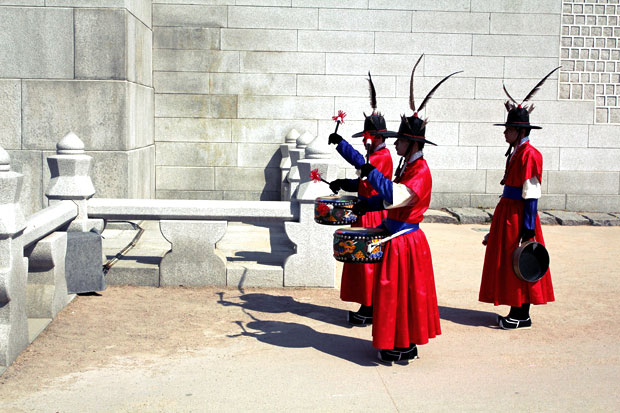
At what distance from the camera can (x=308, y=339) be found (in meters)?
6.03

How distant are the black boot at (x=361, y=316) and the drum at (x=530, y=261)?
4.31ft

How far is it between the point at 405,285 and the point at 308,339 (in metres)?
1.08

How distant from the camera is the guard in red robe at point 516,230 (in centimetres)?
636

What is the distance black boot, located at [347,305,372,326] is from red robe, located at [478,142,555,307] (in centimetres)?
107

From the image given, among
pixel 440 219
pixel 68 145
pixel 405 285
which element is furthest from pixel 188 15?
pixel 405 285

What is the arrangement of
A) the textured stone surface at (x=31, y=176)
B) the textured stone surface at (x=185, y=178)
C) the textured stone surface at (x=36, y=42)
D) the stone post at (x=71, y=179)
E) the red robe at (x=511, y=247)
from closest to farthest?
the red robe at (x=511, y=247)
the stone post at (x=71, y=179)
the textured stone surface at (x=36, y=42)
the textured stone surface at (x=31, y=176)
the textured stone surface at (x=185, y=178)

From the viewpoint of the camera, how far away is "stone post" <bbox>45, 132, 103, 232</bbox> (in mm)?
7285

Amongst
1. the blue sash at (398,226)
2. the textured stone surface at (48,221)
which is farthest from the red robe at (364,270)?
the textured stone surface at (48,221)

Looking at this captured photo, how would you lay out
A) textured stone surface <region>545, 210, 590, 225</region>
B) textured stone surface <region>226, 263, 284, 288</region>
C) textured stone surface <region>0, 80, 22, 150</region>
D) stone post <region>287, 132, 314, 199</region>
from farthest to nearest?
textured stone surface <region>545, 210, 590, 225</region> < textured stone surface <region>0, 80, 22, 150</region> < stone post <region>287, 132, 314, 199</region> < textured stone surface <region>226, 263, 284, 288</region>

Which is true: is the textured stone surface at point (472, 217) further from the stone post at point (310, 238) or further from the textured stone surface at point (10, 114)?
the textured stone surface at point (10, 114)

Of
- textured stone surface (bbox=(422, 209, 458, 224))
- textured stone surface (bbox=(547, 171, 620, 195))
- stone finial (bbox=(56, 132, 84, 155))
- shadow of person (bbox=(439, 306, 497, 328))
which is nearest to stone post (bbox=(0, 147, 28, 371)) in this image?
stone finial (bbox=(56, 132, 84, 155))

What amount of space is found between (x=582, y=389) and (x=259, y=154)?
27.9 ft

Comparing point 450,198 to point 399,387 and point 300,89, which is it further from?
point 399,387

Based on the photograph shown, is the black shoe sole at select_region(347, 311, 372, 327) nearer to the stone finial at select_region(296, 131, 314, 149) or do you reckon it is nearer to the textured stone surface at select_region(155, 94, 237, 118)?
the stone finial at select_region(296, 131, 314, 149)
